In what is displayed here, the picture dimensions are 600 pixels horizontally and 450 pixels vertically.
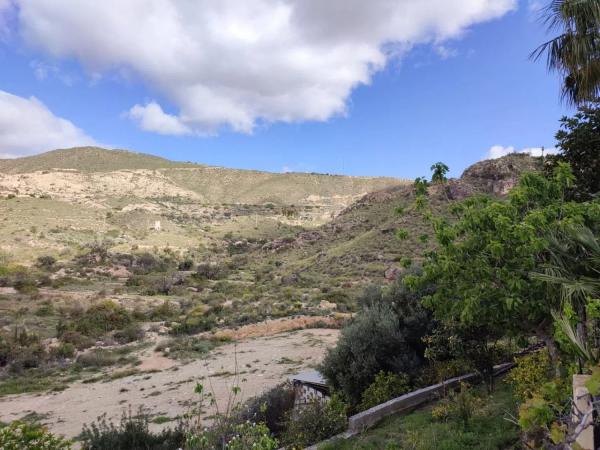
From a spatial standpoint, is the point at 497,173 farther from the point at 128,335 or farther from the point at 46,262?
the point at 46,262

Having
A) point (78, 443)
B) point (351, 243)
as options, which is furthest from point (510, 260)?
point (351, 243)

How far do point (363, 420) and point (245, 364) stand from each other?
302 inches

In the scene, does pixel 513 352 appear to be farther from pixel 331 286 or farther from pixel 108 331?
pixel 331 286

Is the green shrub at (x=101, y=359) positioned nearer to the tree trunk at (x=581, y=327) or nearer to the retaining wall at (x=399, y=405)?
the retaining wall at (x=399, y=405)

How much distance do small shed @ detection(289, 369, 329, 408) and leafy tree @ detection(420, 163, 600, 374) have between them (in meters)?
3.92

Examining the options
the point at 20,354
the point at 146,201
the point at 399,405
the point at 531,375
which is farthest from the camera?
the point at 146,201

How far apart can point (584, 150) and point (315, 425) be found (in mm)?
7256

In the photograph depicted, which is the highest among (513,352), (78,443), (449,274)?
(449,274)

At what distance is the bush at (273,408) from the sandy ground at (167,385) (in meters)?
0.97

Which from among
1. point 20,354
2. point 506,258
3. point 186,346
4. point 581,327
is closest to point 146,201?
point 20,354

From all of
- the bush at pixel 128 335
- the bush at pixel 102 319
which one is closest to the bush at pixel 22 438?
the bush at pixel 128 335

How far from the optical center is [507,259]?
4.97m

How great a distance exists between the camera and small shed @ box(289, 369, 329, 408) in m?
8.67

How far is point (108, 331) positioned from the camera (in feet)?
65.7
